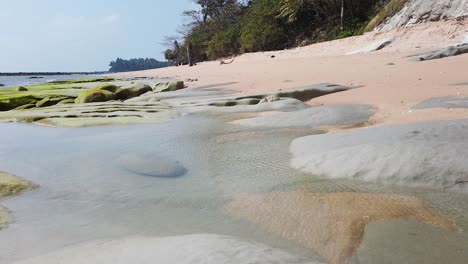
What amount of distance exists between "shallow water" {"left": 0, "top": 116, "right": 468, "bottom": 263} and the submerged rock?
0.12 meters

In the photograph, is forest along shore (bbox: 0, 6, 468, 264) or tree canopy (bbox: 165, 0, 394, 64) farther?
tree canopy (bbox: 165, 0, 394, 64)

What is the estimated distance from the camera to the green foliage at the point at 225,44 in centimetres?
2783

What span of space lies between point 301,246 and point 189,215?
557 millimetres

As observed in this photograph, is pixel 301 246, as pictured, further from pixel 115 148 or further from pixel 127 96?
pixel 127 96

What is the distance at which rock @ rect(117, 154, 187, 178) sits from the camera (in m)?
2.44

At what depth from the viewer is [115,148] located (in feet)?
10.4

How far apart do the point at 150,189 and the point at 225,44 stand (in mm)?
26831

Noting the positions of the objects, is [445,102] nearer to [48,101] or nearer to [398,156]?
[398,156]

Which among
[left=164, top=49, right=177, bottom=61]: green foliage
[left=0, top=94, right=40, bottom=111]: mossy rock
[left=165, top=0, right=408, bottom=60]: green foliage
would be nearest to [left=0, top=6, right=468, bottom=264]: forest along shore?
[left=0, top=94, right=40, bottom=111]: mossy rock

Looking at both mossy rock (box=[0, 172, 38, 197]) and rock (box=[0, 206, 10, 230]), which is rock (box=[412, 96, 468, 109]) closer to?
mossy rock (box=[0, 172, 38, 197])

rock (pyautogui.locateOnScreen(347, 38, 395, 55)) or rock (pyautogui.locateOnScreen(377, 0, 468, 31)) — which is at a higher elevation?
rock (pyautogui.locateOnScreen(377, 0, 468, 31))

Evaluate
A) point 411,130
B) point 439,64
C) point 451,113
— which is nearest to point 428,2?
point 439,64

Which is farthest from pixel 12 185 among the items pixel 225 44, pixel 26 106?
pixel 225 44

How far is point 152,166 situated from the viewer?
260 cm
